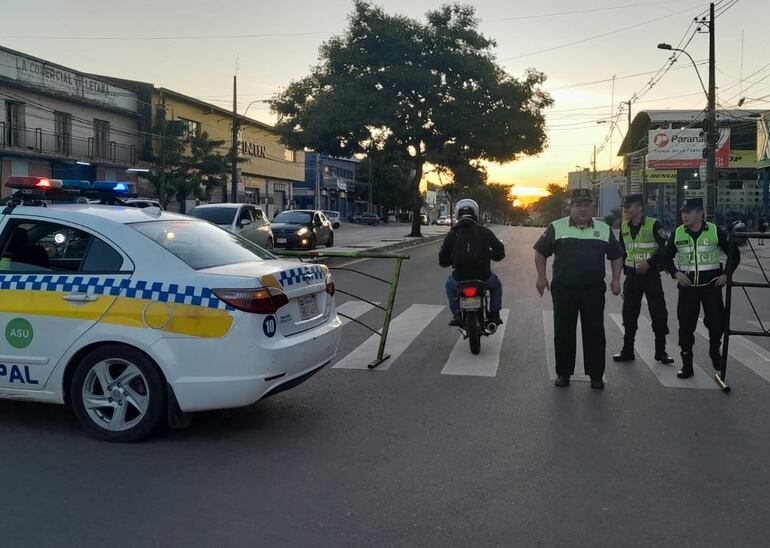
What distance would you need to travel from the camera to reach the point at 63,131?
132 ft

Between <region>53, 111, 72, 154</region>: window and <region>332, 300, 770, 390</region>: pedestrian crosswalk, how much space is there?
111 feet

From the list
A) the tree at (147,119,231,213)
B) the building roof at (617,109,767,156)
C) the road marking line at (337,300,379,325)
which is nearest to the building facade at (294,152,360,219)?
the tree at (147,119,231,213)

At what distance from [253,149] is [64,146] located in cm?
2320

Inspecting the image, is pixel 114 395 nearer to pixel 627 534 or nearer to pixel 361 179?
pixel 627 534

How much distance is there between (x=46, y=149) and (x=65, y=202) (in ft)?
117

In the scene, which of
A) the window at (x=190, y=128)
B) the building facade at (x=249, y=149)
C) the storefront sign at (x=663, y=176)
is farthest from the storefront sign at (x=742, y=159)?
the window at (x=190, y=128)

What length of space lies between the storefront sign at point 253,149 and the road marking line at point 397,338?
158ft

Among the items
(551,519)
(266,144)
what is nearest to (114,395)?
(551,519)

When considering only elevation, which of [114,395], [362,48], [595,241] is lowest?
[114,395]

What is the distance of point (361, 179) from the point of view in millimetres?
96125

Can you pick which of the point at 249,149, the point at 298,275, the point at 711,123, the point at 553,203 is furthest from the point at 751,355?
the point at 553,203

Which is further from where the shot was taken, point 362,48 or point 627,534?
point 362,48

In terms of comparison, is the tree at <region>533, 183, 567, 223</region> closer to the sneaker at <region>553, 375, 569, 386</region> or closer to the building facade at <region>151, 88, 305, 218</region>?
the building facade at <region>151, 88, 305, 218</region>

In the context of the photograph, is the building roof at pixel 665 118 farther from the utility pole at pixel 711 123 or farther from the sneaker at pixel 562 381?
the sneaker at pixel 562 381
